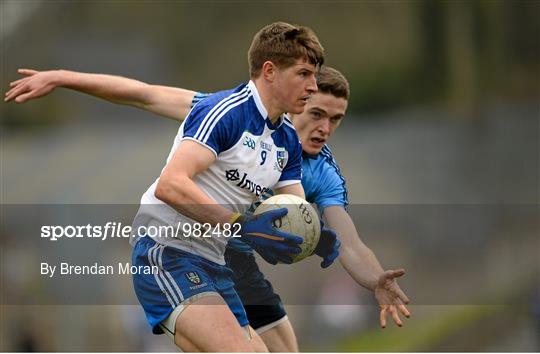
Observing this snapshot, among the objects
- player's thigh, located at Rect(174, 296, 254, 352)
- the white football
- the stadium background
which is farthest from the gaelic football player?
the stadium background

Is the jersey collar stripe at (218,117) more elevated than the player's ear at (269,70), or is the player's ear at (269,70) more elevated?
the player's ear at (269,70)

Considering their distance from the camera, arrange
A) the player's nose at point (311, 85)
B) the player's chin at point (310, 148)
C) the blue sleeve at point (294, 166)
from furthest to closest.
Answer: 1. the player's chin at point (310, 148)
2. the blue sleeve at point (294, 166)
3. the player's nose at point (311, 85)

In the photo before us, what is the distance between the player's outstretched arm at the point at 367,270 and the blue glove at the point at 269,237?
702mm

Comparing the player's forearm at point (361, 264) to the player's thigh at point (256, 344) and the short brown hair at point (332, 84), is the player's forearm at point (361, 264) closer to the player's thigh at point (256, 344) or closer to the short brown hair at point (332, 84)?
the player's thigh at point (256, 344)

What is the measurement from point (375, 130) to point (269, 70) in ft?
47.6

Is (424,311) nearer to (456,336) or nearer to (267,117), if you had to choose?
(456,336)

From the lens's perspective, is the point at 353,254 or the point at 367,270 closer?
the point at 367,270

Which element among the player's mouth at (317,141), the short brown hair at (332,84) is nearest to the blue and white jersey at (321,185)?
the player's mouth at (317,141)

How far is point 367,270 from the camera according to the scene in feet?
18.9

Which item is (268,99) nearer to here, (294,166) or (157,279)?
(294,166)

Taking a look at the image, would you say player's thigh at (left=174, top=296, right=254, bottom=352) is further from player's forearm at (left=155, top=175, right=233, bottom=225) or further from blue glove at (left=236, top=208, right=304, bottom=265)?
player's forearm at (left=155, top=175, right=233, bottom=225)

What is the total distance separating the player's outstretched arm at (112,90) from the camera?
18.8 feet

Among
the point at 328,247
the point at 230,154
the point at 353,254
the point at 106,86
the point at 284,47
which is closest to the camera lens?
the point at 230,154
